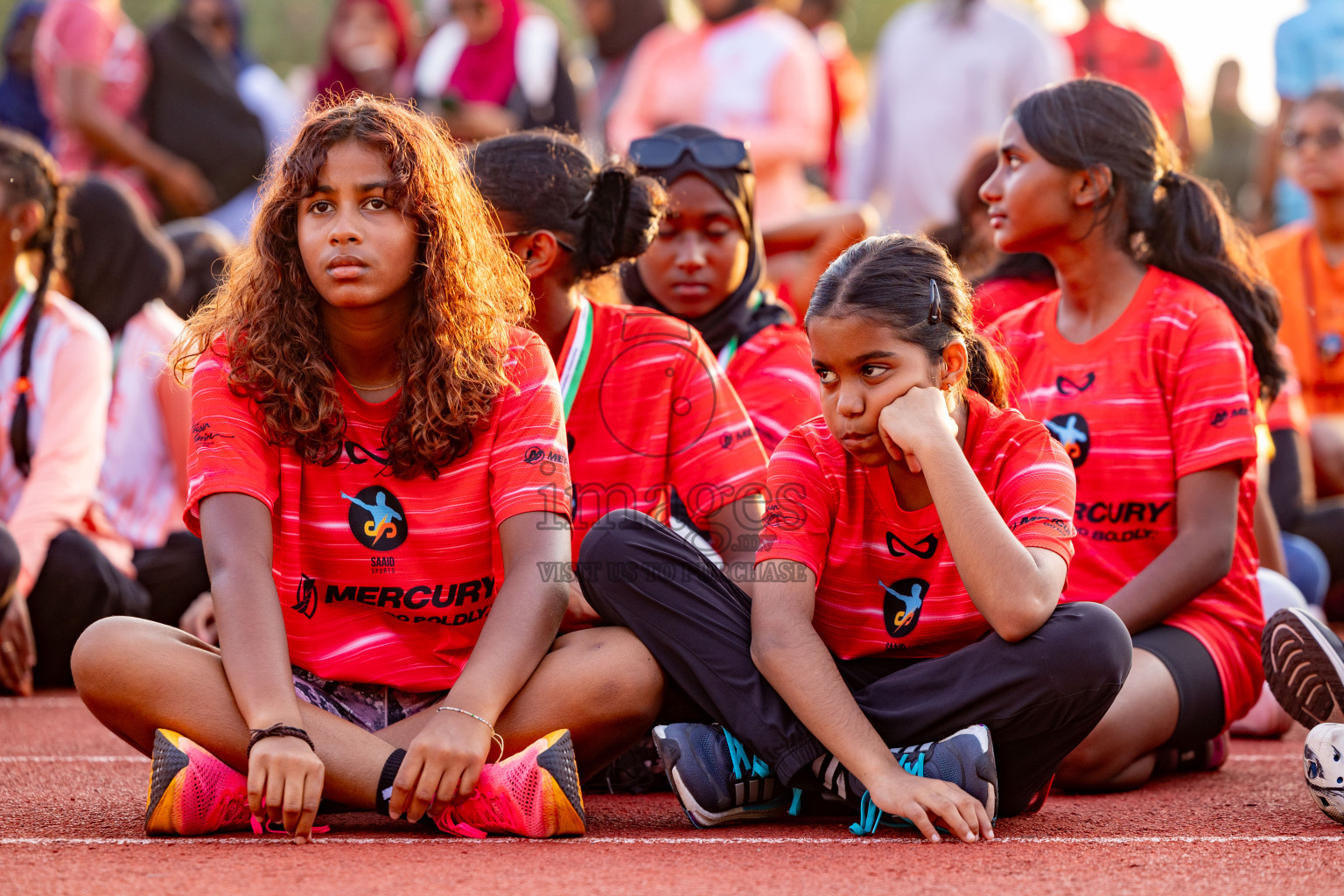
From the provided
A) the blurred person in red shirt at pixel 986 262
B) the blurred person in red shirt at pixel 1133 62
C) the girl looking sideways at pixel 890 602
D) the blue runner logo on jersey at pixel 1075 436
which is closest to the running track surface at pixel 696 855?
the girl looking sideways at pixel 890 602

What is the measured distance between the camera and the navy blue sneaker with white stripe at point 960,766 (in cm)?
269

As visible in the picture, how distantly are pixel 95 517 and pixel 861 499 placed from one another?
306 centimetres

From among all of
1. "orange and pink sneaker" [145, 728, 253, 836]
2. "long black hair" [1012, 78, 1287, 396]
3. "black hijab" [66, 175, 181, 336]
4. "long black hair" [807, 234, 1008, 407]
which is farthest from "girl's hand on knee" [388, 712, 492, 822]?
"black hijab" [66, 175, 181, 336]

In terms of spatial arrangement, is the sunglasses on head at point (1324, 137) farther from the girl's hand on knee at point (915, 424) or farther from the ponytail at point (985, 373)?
the girl's hand on knee at point (915, 424)

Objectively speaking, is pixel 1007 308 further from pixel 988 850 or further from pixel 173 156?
pixel 173 156

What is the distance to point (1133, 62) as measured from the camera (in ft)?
26.0

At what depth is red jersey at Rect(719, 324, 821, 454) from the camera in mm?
4020

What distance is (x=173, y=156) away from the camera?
764cm

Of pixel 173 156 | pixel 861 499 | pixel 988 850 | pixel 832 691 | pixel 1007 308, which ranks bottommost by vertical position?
pixel 988 850

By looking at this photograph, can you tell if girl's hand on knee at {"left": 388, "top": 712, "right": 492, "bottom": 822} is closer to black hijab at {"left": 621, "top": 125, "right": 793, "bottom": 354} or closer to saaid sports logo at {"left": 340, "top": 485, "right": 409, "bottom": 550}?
saaid sports logo at {"left": 340, "top": 485, "right": 409, "bottom": 550}

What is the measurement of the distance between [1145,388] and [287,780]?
216cm

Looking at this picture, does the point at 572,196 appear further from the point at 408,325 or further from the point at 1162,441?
the point at 1162,441

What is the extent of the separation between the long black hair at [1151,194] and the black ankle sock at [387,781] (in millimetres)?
2184

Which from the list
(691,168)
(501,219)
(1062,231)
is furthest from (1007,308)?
(501,219)
